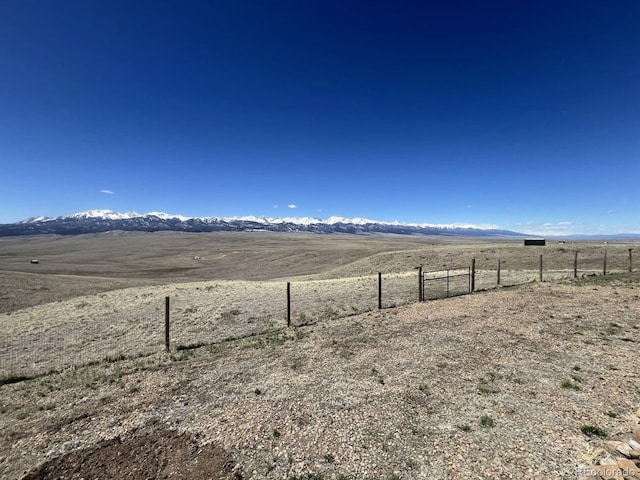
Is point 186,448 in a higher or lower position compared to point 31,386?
higher

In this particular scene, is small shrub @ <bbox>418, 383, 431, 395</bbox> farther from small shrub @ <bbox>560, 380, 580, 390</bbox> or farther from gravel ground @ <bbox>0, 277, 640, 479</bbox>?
small shrub @ <bbox>560, 380, 580, 390</bbox>

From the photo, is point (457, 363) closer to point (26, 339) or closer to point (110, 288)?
point (26, 339)

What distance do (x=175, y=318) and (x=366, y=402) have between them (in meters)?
12.3

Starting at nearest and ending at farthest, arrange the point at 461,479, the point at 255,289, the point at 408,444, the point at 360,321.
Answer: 1. the point at 461,479
2. the point at 408,444
3. the point at 360,321
4. the point at 255,289

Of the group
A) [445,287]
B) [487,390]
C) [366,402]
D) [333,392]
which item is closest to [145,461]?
[333,392]

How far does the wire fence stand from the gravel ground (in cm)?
186

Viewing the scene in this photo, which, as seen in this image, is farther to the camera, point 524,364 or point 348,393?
point 524,364

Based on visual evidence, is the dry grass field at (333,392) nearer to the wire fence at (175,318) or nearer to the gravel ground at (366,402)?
the gravel ground at (366,402)

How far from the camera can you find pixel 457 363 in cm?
832

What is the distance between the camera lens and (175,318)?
15.5m

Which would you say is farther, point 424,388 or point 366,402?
point 424,388

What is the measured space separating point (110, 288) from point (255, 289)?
18.2 m

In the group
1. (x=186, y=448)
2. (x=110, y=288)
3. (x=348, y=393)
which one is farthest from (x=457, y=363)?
(x=110, y=288)

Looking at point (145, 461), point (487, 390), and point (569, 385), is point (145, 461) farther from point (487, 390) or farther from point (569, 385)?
point (569, 385)
